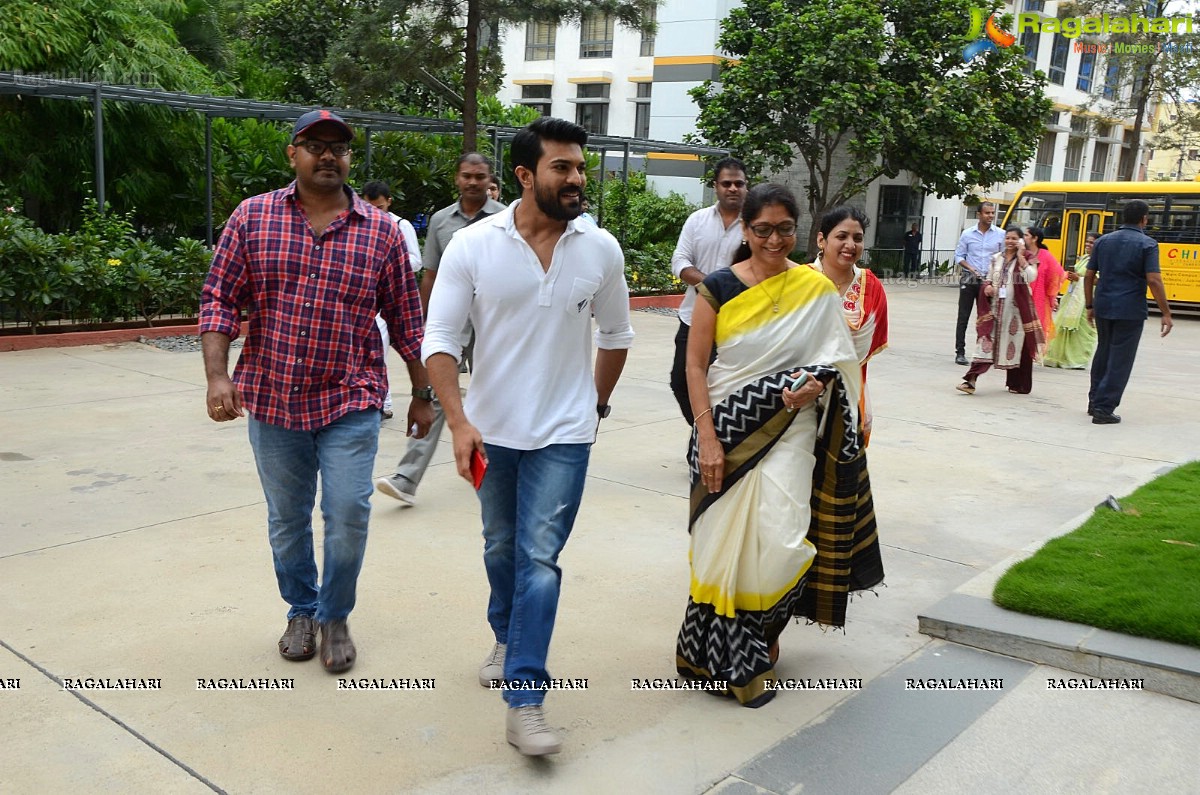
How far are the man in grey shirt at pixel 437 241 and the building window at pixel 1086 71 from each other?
42.8 m

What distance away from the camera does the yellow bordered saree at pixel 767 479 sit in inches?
135

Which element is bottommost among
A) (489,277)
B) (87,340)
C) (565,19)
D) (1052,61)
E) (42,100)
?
(87,340)

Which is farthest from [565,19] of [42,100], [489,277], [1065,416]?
[489,277]

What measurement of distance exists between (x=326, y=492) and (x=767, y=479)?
1417mm

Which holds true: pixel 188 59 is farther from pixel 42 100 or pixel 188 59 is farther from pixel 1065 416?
pixel 1065 416

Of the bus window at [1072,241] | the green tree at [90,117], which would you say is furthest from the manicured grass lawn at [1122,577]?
the bus window at [1072,241]

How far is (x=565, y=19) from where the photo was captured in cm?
1597

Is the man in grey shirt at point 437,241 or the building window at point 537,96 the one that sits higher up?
the building window at point 537,96

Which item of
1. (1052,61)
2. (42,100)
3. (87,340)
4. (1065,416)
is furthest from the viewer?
(1052,61)

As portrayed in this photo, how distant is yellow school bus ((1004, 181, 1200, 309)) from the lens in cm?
2162

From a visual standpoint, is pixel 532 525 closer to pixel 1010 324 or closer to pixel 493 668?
pixel 493 668

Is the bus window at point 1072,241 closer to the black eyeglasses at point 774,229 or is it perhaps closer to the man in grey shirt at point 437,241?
the man in grey shirt at point 437,241

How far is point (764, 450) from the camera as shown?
3459mm

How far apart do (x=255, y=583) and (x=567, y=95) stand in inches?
1391
